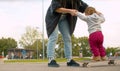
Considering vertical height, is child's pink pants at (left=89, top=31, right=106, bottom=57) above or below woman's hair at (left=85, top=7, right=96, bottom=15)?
below

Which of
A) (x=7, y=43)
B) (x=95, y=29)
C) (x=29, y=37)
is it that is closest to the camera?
(x=95, y=29)

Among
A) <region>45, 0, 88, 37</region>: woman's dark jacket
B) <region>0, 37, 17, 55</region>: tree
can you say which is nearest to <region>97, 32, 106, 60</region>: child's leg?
<region>45, 0, 88, 37</region>: woman's dark jacket

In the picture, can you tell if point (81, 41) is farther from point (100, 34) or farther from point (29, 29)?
point (100, 34)

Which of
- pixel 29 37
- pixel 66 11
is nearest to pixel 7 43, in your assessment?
pixel 29 37

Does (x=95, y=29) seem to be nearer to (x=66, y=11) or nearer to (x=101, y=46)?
(x=101, y=46)

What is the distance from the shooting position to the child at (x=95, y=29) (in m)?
6.44

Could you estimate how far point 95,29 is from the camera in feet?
21.4

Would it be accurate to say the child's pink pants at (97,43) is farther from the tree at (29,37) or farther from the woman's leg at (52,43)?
the tree at (29,37)

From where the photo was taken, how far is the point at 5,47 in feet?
374

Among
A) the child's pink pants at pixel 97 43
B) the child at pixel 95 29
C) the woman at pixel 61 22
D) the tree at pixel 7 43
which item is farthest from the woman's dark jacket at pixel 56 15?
the tree at pixel 7 43

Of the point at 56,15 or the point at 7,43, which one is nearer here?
the point at 56,15

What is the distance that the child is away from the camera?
644 cm

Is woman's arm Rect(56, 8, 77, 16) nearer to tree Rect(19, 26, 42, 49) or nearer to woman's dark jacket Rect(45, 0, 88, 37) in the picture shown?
woman's dark jacket Rect(45, 0, 88, 37)

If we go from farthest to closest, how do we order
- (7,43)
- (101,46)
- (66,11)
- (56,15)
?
1. (7,43)
2. (101,46)
3. (56,15)
4. (66,11)
